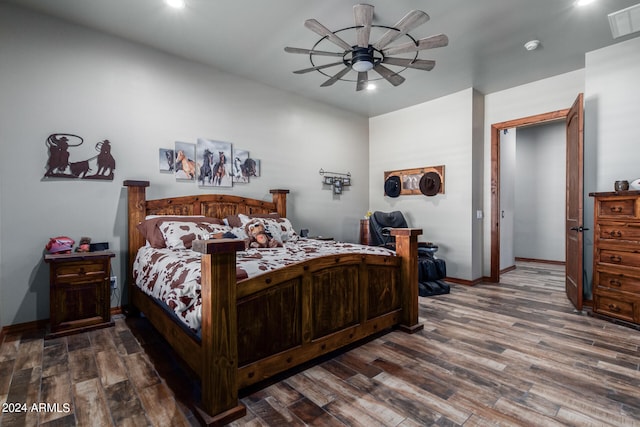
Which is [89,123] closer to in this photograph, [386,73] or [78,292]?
[78,292]

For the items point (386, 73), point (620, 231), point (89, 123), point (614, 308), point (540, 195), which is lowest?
point (614, 308)

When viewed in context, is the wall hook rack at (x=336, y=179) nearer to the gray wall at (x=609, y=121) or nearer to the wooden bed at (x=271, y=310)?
the wooden bed at (x=271, y=310)

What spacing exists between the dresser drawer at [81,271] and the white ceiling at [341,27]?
226 cm

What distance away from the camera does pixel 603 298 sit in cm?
303

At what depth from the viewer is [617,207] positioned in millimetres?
2936

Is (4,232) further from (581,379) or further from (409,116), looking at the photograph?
(409,116)

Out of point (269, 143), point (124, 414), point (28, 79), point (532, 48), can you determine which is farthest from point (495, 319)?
point (28, 79)

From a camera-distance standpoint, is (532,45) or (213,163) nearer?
(532,45)

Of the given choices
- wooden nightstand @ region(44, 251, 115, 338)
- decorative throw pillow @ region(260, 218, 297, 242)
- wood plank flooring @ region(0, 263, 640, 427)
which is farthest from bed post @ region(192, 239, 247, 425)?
wooden nightstand @ region(44, 251, 115, 338)

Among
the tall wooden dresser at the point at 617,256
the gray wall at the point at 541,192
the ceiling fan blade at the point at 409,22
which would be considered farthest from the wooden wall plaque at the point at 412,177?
the gray wall at the point at 541,192

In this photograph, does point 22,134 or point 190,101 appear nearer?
point 22,134

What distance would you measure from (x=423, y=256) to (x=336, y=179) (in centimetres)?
193

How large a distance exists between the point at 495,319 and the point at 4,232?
15.0 ft

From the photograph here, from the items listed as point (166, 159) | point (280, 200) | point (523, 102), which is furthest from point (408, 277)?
point (523, 102)
